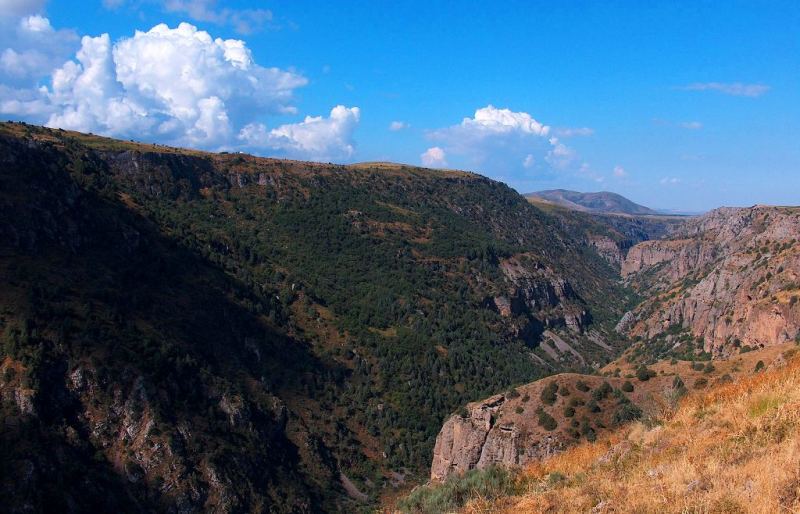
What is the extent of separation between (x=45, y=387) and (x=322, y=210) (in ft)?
418

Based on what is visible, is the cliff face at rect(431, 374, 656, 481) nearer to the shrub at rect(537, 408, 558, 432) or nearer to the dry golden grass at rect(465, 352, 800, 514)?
the shrub at rect(537, 408, 558, 432)

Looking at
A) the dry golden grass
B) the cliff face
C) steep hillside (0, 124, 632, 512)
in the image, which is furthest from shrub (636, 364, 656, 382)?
steep hillside (0, 124, 632, 512)

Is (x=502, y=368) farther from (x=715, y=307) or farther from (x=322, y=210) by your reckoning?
(x=322, y=210)

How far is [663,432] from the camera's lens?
16.2m

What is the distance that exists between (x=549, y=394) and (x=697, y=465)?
44.6m

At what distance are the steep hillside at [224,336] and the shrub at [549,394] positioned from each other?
145 feet

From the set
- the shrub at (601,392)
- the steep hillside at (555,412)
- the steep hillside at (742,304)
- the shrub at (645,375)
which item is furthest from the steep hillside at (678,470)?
the steep hillside at (742,304)

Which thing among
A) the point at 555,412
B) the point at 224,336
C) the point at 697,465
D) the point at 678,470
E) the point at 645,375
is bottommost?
the point at 224,336

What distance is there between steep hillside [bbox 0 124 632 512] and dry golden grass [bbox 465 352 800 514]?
5796 centimetres

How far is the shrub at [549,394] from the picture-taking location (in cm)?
5456

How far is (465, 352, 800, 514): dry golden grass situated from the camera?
10477 millimetres

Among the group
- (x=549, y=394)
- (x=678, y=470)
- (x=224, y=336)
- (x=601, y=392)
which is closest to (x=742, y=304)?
(x=601, y=392)

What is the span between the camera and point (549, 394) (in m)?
55.1

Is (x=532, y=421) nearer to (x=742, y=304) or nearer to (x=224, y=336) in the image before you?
(x=224, y=336)
